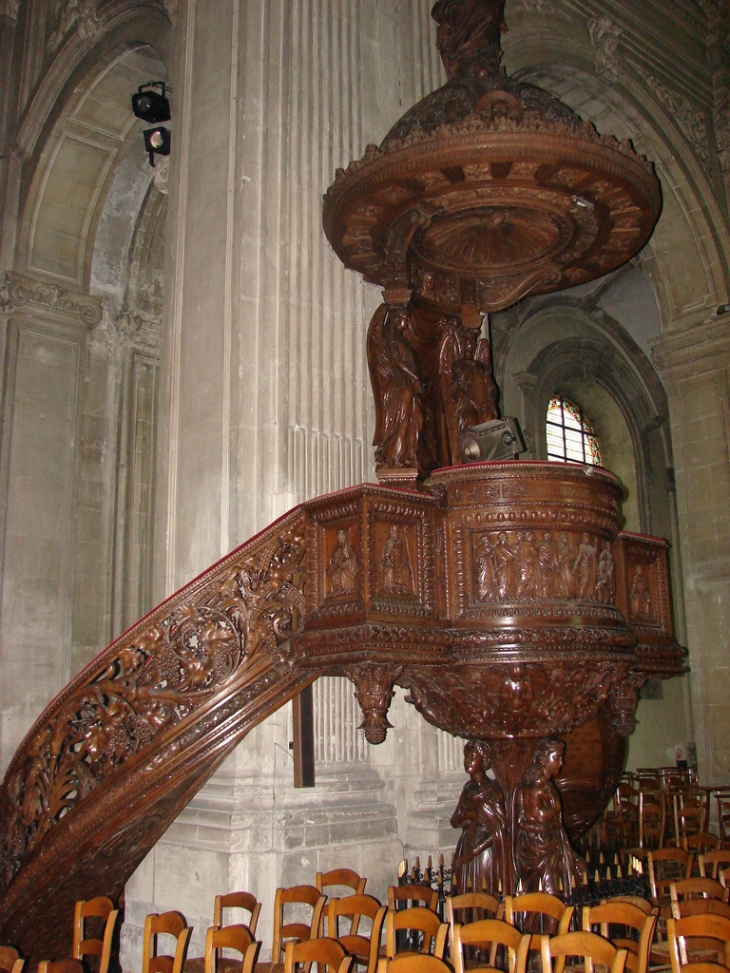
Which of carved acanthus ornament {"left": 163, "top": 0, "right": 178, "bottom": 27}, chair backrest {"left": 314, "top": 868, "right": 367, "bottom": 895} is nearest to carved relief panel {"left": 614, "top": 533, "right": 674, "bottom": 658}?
chair backrest {"left": 314, "top": 868, "right": 367, "bottom": 895}

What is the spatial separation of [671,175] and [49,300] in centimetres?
684

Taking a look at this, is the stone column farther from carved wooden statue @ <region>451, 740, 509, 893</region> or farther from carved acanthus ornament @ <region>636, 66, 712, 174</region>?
carved wooden statue @ <region>451, 740, 509, 893</region>

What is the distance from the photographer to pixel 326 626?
4449 mm

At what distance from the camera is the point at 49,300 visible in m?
10.2

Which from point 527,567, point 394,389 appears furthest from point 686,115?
point 527,567

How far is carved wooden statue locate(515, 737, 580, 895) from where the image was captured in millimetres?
4875

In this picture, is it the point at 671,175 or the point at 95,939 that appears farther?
the point at 671,175

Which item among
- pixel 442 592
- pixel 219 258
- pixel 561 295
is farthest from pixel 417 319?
pixel 561 295

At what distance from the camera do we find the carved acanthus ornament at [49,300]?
9.90 metres

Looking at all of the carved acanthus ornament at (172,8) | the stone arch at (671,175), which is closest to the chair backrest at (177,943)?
the carved acanthus ornament at (172,8)

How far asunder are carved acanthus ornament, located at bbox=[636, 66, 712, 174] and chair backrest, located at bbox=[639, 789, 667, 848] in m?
6.81

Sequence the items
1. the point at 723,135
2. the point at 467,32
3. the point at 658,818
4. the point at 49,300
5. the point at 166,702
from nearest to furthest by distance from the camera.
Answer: the point at 166,702
the point at 467,32
the point at 658,818
the point at 49,300
the point at 723,135

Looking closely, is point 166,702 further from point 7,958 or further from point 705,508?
point 705,508

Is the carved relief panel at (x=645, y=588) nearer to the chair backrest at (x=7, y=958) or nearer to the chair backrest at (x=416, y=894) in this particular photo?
the chair backrest at (x=416, y=894)
